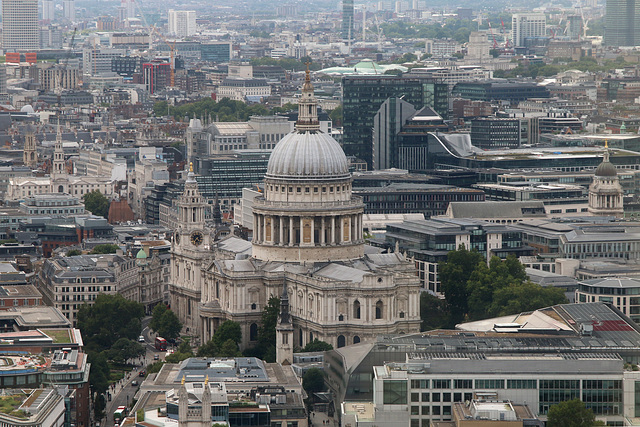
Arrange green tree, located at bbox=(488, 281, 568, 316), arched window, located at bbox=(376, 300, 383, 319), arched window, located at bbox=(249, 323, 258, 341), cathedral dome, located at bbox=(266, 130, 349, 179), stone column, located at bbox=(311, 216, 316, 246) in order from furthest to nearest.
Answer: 1. cathedral dome, located at bbox=(266, 130, 349, 179)
2. stone column, located at bbox=(311, 216, 316, 246)
3. arched window, located at bbox=(249, 323, 258, 341)
4. green tree, located at bbox=(488, 281, 568, 316)
5. arched window, located at bbox=(376, 300, 383, 319)

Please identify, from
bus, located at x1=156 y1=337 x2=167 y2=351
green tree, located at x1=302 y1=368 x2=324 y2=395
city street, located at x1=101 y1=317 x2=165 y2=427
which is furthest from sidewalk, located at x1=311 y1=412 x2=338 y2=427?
bus, located at x1=156 y1=337 x2=167 y2=351

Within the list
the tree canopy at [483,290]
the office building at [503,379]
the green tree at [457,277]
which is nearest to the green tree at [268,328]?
the tree canopy at [483,290]

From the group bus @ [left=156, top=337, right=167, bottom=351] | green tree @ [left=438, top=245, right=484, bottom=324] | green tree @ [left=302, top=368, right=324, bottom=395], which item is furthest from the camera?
green tree @ [left=438, top=245, right=484, bottom=324]

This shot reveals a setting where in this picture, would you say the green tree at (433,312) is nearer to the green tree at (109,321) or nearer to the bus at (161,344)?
the bus at (161,344)

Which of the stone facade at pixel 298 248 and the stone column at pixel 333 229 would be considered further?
the stone column at pixel 333 229

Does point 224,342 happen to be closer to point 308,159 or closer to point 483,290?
point 308,159

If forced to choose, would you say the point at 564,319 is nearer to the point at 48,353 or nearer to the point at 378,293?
the point at 378,293

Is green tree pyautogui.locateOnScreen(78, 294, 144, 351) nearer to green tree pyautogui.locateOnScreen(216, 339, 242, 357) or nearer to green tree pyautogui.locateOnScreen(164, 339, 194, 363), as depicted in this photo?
green tree pyautogui.locateOnScreen(164, 339, 194, 363)
